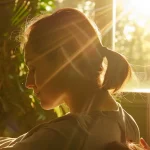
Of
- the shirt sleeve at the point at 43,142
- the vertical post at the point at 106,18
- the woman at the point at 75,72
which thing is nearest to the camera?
the shirt sleeve at the point at 43,142

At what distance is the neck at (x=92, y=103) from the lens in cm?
83

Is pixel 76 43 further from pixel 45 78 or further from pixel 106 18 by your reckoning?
pixel 106 18

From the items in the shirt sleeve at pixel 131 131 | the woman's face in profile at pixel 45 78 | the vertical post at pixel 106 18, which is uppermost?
the woman's face in profile at pixel 45 78

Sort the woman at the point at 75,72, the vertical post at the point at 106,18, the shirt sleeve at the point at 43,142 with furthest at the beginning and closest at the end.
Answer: the vertical post at the point at 106,18 → the woman at the point at 75,72 → the shirt sleeve at the point at 43,142

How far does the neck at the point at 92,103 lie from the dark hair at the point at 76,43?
0.13 ft

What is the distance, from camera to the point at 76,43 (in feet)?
2.81

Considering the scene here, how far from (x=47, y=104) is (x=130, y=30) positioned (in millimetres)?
2135

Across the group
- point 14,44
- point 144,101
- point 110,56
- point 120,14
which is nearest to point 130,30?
point 120,14

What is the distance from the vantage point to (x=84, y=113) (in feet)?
2.58

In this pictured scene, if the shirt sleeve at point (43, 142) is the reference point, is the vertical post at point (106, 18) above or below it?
below

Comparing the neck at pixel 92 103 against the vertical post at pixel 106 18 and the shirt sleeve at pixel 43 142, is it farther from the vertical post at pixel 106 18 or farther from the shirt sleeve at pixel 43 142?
the vertical post at pixel 106 18

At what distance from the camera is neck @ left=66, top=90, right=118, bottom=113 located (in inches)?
32.6

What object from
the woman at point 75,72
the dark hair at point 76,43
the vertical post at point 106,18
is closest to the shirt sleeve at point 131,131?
the woman at point 75,72

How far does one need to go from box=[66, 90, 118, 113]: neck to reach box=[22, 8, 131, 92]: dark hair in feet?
0.13
